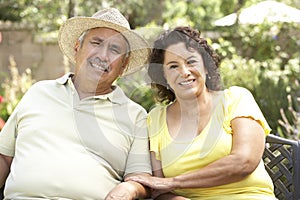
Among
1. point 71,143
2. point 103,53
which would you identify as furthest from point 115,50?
point 71,143

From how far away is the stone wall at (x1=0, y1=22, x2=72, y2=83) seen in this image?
24.8 ft

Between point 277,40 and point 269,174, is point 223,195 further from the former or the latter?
point 277,40

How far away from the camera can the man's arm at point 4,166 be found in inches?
105

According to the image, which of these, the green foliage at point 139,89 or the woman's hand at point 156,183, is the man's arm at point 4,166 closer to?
the woman's hand at point 156,183

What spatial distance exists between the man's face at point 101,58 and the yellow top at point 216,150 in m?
0.35

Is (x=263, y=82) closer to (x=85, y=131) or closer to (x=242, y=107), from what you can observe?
(x=242, y=107)

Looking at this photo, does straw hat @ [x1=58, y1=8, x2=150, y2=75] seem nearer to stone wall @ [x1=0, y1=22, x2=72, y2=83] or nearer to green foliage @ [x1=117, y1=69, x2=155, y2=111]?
green foliage @ [x1=117, y1=69, x2=155, y2=111]

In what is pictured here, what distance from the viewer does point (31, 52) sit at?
25.2 ft

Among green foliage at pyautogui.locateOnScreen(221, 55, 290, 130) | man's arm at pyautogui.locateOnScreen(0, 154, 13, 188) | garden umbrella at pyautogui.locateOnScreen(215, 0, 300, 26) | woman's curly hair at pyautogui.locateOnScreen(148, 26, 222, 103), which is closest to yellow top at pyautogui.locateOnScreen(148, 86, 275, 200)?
woman's curly hair at pyautogui.locateOnScreen(148, 26, 222, 103)

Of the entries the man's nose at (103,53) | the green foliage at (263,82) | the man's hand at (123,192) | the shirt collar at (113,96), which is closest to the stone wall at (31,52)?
the green foliage at (263,82)

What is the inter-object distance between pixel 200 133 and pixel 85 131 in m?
0.50

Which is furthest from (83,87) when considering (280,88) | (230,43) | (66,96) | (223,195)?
(230,43)

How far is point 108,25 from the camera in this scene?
8.76 ft

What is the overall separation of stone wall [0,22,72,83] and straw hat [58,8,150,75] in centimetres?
469
